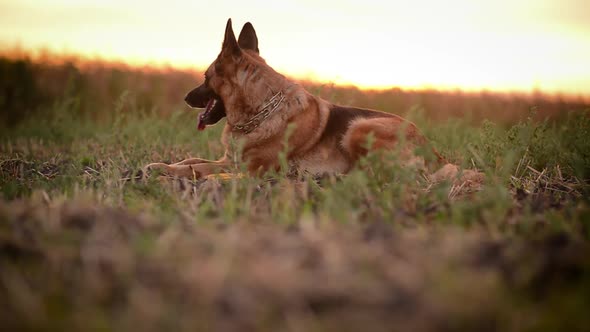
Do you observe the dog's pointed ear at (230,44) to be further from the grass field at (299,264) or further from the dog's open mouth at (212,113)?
the grass field at (299,264)

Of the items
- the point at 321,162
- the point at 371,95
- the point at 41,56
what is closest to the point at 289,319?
the point at 321,162

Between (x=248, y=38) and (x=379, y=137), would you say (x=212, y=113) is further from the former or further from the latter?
(x=379, y=137)

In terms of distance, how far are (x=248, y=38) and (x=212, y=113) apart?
0.94 m

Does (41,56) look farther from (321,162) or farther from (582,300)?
(582,300)

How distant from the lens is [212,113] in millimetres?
5242

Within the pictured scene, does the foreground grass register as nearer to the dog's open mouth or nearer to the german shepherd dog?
the german shepherd dog

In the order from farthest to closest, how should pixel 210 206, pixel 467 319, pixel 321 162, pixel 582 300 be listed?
1. pixel 321 162
2. pixel 210 206
3. pixel 582 300
4. pixel 467 319

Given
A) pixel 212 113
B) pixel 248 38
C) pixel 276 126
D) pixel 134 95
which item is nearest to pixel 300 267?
pixel 276 126

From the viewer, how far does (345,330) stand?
132 centimetres

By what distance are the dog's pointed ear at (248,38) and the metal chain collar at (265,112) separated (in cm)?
87

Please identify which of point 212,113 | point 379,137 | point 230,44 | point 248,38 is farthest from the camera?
point 248,38

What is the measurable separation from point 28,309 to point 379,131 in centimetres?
404

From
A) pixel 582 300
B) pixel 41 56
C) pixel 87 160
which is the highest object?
pixel 41 56

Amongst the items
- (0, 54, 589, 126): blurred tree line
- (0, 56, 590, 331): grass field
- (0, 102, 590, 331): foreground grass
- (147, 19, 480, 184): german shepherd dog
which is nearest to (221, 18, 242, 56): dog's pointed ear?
(147, 19, 480, 184): german shepherd dog
